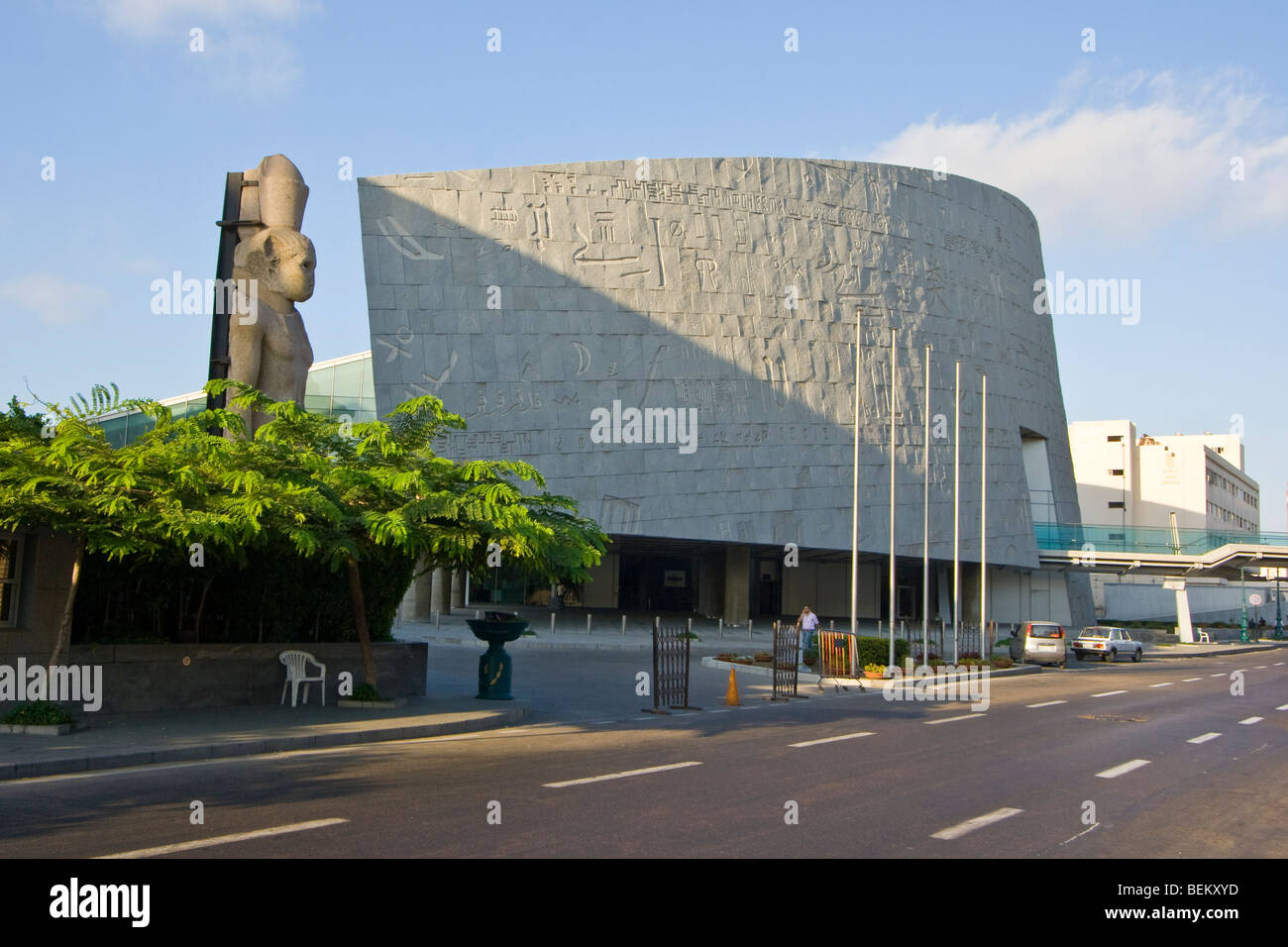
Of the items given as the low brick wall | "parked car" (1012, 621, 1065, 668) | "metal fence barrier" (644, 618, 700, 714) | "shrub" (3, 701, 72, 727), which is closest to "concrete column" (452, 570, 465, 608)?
"parked car" (1012, 621, 1065, 668)

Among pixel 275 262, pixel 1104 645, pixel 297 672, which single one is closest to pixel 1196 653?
pixel 1104 645

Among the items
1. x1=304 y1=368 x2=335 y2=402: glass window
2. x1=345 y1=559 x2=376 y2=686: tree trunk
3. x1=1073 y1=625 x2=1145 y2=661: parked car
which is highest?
x1=304 y1=368 x2=335 y2=402: glass window

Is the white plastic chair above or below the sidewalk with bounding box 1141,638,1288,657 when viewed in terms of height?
above

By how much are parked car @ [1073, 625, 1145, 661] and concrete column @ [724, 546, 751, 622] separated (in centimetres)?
1432

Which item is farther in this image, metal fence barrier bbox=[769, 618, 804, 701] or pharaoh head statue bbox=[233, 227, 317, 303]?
metal fence barrier bbox=[769, 618, 804, 701]

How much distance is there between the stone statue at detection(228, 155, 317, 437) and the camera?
798 inches

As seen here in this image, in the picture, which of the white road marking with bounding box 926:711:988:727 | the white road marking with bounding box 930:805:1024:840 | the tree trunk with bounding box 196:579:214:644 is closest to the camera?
the white road marking with bounding box 930:805:1024:840

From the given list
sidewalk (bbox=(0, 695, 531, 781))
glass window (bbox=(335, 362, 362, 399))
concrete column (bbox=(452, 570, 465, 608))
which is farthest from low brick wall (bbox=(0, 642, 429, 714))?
concrete column (bbox=(452, 570, 465, 608))

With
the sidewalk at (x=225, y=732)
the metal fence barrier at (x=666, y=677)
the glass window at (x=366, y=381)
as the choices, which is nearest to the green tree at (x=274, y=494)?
the sidewalk at (x=225, y=732)

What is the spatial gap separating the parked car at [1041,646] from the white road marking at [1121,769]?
23.2 metres

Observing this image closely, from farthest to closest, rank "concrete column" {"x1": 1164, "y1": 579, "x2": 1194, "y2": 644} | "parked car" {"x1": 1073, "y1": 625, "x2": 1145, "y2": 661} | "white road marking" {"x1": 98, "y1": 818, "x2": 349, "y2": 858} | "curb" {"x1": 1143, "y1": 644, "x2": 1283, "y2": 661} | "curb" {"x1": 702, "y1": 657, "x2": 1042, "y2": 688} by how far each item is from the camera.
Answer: "concrete column" {"x1": 1164, "y1": 579, "x2": 1194, "y2": 644} → "curb" {"x1": 1143, "y1": 644, "x2": 1283, "y2": 661} → "parked car" {"x1": 1073, "y1": 625, "x2": 1145, "y2": 661} → "curb" {"x1": 702, "y1": 657, "x2": 1042, "y2": 688} → "white road marking" {"x1": 98, "y1": 818, "x2": 349, "y2": 858}

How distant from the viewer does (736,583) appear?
49.8m

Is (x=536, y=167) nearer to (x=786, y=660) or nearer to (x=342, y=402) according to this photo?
(x=342, y=402)

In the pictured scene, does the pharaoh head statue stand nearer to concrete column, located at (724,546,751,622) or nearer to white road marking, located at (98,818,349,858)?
white road marking, located at (98,818,349,858)
